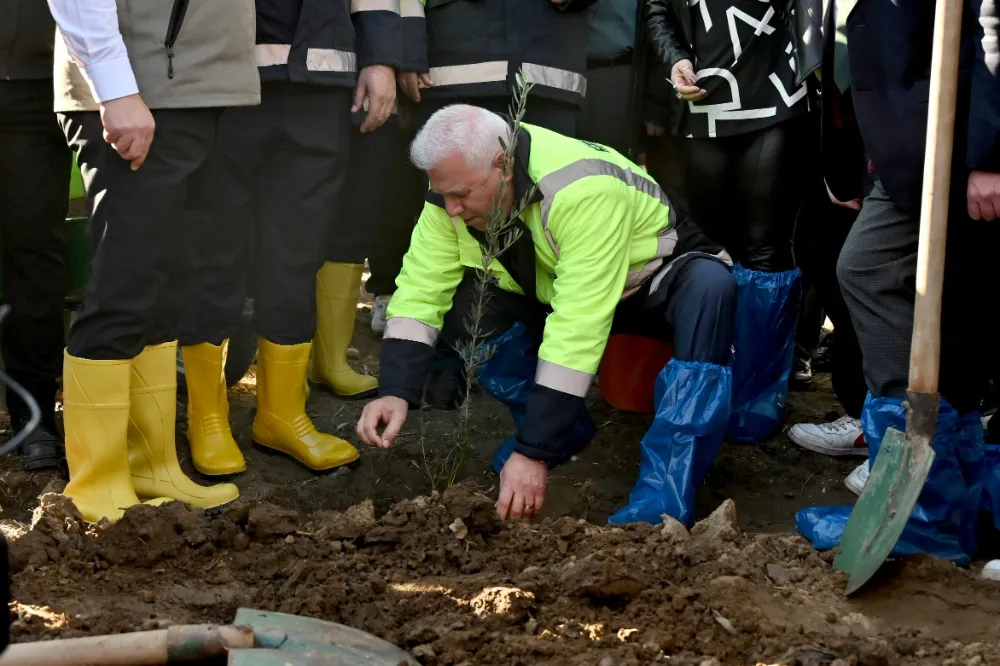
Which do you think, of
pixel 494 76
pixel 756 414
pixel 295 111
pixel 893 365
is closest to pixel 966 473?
pixel 893 365

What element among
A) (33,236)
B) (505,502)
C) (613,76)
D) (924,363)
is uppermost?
(613,76)

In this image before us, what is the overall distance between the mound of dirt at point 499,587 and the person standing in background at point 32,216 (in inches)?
29.2

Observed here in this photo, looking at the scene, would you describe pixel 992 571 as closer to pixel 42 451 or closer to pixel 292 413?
pixel 292 413

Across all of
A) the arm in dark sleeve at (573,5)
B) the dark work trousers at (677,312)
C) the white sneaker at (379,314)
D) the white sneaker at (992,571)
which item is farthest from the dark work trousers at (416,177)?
the white sneaker at (992,571)

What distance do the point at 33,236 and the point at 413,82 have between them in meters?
1.28

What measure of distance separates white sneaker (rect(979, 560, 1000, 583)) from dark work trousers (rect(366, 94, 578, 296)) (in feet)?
6.33

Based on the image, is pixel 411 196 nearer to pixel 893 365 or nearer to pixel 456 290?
pixel 456 290

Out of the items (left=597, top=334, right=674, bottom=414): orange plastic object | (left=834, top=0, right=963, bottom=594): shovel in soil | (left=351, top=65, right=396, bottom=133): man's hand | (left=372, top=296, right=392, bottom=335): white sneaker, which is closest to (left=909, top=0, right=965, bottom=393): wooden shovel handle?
(left=834, top=0, right=963, bottom=594): shovel in soil

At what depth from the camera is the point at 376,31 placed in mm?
3604

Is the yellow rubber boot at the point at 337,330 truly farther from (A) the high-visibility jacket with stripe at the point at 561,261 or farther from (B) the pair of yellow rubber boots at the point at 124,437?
(B) the pair of yellow rubber boots at the point at 124,437

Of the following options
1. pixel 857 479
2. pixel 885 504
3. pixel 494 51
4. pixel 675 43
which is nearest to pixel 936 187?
pixel 885 504

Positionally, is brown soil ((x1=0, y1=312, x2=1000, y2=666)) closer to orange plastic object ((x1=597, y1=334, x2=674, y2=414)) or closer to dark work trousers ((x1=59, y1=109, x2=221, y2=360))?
dark work trousers ((x1=59, y1=109, x2=221, y2=360))

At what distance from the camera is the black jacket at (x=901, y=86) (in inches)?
112

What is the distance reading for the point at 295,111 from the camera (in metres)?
3.47
